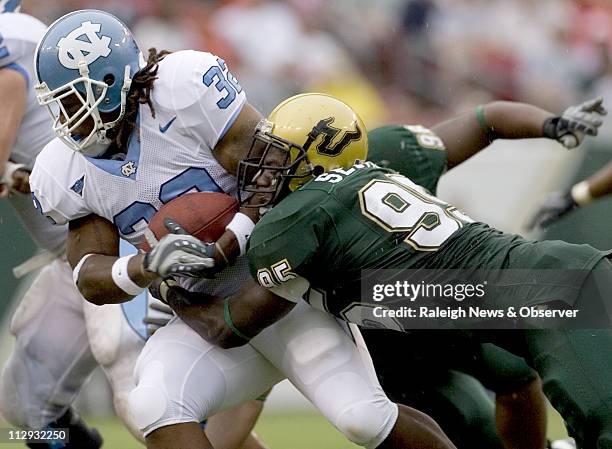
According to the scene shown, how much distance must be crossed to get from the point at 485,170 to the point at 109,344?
3.08 m

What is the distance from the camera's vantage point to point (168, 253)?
266 centimetres

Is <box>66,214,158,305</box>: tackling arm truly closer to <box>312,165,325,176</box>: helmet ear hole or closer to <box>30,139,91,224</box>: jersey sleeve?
<box>30,139,91,224</box>: jersey sleeve

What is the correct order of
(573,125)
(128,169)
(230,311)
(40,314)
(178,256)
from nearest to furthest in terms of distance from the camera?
(178,256) → (230,311) → (128,169) → (573,125) → (40,314)

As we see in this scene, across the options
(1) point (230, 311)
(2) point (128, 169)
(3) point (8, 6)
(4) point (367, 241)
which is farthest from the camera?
(3) point (8, 6)

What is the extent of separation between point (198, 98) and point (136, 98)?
179mm

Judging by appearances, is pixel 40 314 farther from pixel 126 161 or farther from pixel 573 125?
pixel 573 125

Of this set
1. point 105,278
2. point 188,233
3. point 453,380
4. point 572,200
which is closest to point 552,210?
point 572,200

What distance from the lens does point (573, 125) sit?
3656 mm

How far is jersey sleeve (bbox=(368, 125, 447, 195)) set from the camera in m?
3.54

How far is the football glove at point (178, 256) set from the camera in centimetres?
266

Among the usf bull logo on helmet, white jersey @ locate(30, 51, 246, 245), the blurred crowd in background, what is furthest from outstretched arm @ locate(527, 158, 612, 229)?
the blurred crowd in background

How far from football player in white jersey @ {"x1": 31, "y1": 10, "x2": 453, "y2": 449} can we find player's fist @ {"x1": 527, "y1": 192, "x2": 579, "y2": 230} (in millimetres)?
1277

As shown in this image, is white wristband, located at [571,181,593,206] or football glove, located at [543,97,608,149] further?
white wristband, located at [571,181,593,206]

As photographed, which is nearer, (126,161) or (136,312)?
(126,161)
